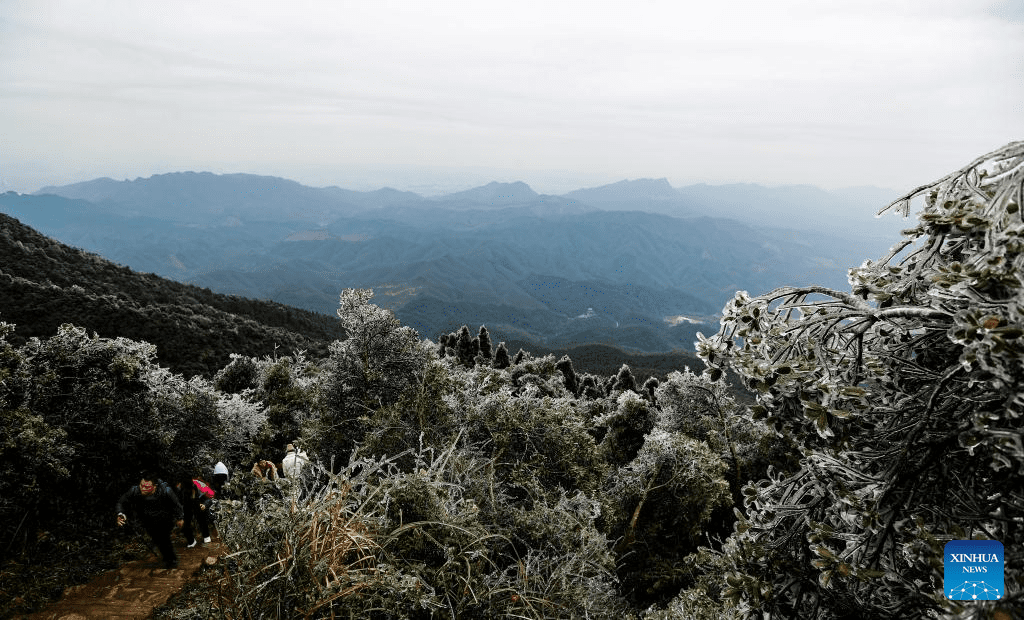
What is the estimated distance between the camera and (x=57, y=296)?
31.3 m

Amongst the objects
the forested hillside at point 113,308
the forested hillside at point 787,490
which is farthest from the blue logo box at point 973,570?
the forested hillside at point 113,308

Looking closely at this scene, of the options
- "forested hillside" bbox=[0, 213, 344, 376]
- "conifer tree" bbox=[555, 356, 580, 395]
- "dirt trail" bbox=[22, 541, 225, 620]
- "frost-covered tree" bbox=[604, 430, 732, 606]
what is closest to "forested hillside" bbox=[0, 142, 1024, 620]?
"dirt trail" bbox=[22, 541, 225, 620]

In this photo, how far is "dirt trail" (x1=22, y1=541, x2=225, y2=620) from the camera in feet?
22.7

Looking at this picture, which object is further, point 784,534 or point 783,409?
point 784,534

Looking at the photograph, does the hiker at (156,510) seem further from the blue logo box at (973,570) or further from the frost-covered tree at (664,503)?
the blue logo box at (973,570)

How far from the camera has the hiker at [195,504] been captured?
8.87 meters

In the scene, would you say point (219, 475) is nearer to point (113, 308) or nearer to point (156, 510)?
point (156, 510)

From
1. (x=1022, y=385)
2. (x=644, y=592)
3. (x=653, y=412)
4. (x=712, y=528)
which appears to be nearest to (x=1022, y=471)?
(x=1022, y=385)

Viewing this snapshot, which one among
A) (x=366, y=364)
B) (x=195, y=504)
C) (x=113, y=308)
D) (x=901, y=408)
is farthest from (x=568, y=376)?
(x=113, y=308)

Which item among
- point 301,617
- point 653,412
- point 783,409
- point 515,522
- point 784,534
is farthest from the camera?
point 653,412

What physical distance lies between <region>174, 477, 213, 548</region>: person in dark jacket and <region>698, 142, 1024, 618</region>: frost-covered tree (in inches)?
382

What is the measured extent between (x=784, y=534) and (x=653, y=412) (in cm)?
1620

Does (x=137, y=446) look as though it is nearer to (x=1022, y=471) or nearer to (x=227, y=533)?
(x=227, y=533)

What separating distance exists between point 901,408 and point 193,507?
10.9 metres
